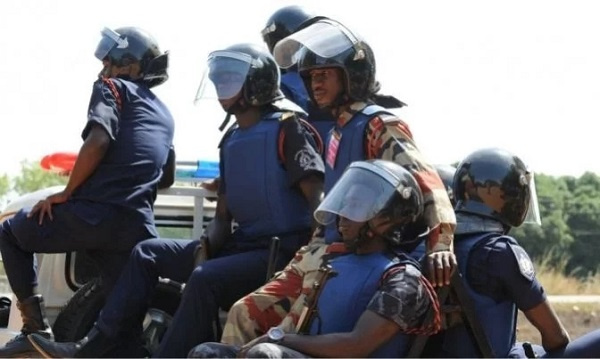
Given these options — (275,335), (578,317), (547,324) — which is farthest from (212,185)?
(578,317)

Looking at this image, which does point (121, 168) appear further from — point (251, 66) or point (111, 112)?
point (251, 66)

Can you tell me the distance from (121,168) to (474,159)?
84.6 inches

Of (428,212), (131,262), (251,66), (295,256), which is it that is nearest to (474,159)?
(428,212)

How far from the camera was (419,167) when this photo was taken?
20.7 feet

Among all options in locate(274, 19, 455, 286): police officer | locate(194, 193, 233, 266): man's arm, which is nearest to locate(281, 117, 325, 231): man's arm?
locate(274, 19, 455, 286): police officer

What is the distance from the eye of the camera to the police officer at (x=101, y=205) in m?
7.82

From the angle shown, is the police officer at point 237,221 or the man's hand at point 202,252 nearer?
the police officer at point 237,221

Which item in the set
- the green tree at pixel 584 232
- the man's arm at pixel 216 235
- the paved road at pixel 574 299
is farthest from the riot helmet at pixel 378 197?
the green tree at pixel 584 232

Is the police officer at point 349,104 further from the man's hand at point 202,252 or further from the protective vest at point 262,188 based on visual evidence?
the man's hand at point 202,252

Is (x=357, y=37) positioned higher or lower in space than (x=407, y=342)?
higher

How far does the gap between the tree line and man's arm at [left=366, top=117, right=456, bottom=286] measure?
16267 mm

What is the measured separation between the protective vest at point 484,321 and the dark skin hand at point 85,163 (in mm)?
2207

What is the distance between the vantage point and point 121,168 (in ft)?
25.9

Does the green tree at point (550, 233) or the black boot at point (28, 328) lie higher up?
the black boot at point (28, 328)
